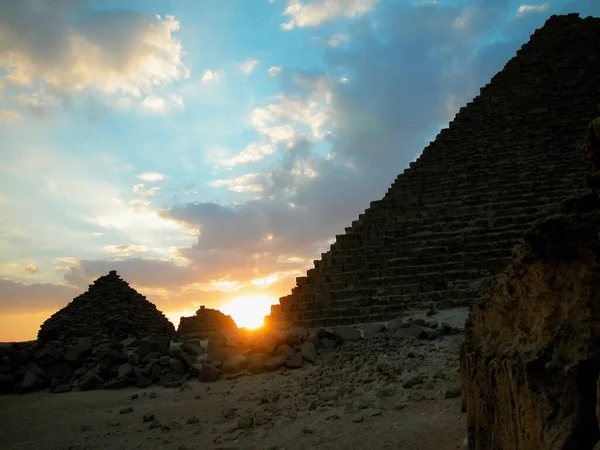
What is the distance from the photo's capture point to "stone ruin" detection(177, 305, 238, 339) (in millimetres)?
20594

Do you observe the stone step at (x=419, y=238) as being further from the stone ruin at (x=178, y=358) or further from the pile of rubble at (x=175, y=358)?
the pile of rubble at (x=175, y=358)

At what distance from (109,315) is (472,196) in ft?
44.3

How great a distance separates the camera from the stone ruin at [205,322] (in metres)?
20.6

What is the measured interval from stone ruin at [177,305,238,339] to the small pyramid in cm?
64

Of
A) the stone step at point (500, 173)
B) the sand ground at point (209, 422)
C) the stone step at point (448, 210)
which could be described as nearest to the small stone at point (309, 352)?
the sand ground at point (209, 422)

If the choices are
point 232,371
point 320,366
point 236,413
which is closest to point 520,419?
point 236,413

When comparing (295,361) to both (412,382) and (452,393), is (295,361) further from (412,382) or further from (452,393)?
(452,393)

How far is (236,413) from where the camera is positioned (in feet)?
19.2

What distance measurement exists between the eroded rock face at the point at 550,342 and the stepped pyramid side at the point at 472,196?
28.3 feet

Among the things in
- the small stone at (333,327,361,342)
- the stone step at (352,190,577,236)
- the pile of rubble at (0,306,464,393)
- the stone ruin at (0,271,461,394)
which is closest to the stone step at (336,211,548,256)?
the stone step at (352,190,577,236)

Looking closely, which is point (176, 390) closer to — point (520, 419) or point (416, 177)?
point (520, 419)

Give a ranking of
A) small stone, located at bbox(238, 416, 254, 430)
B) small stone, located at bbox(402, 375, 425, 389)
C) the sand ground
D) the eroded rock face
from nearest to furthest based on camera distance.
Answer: the eroded rock face < the sand ground < small stone, located at bbox(402, 375, 425, 389) < small stone, located at bbox(238, 416, 254, 430)

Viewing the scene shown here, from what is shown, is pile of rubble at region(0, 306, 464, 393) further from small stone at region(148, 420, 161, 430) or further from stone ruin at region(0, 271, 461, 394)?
small stone at region(148, 420, 161, 430)

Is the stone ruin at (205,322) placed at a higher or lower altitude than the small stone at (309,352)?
higher
